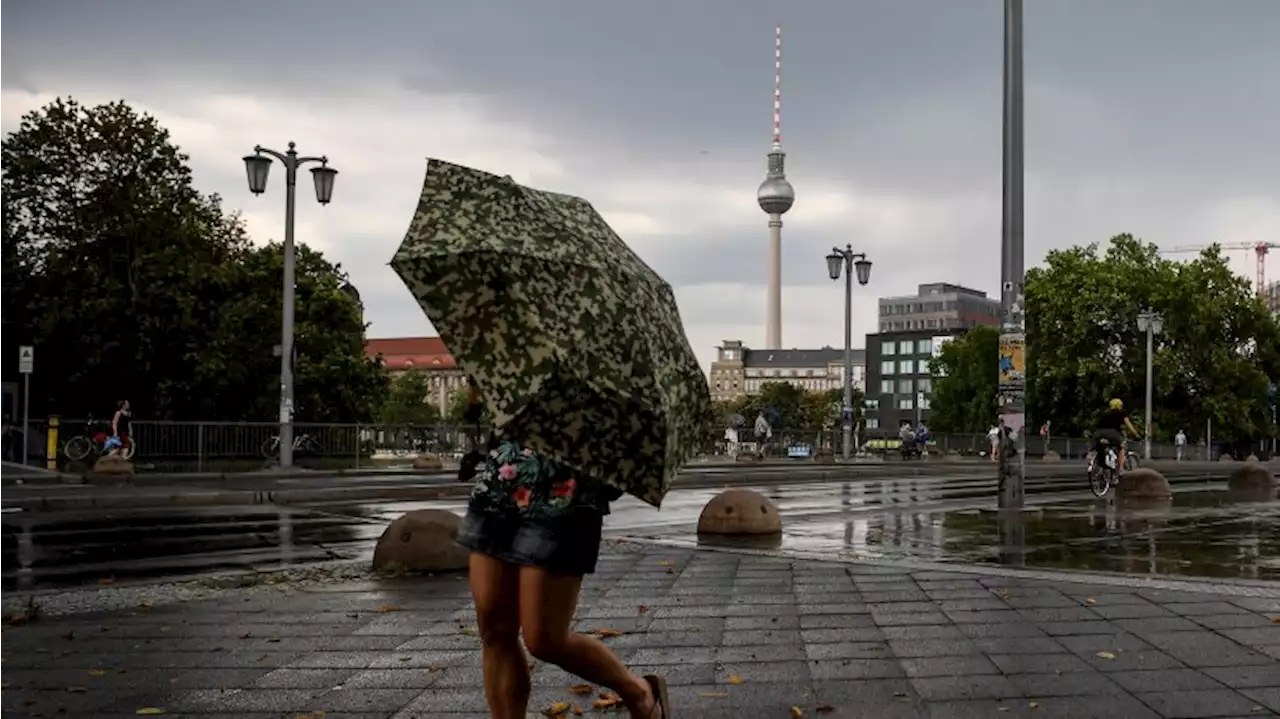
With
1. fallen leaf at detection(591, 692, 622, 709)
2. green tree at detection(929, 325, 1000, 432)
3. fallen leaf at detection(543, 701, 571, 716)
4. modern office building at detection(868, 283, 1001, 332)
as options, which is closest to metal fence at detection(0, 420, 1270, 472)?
fallen leaf at detection(591, 692, 622, 709)

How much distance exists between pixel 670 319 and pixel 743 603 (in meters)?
3.96

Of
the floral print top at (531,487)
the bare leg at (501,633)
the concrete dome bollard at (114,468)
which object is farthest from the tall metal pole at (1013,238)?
the concrete dome bollard at (114,468)

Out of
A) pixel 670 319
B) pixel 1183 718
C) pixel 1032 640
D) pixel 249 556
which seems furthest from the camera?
pixel 249 556

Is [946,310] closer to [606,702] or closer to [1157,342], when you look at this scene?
[1157,342]

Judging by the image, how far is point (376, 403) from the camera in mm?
44438

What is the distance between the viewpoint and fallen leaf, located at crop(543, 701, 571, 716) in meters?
5.03

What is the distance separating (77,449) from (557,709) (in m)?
28.6

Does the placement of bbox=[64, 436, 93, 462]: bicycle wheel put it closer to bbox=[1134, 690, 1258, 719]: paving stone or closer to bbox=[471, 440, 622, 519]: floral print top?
bbox=[471, 440, 622, 519]: floral print top

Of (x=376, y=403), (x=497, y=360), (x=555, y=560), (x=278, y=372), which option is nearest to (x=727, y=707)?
(x=555, y=560)

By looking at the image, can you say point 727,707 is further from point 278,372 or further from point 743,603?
point 278,372

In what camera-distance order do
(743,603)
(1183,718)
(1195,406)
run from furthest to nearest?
1. (1195,406)
2. (743,603)
3. (1183,718)

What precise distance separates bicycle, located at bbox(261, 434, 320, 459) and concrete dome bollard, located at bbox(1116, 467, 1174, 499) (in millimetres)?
20003

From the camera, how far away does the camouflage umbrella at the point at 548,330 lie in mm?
3891

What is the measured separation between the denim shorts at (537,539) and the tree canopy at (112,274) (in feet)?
109
